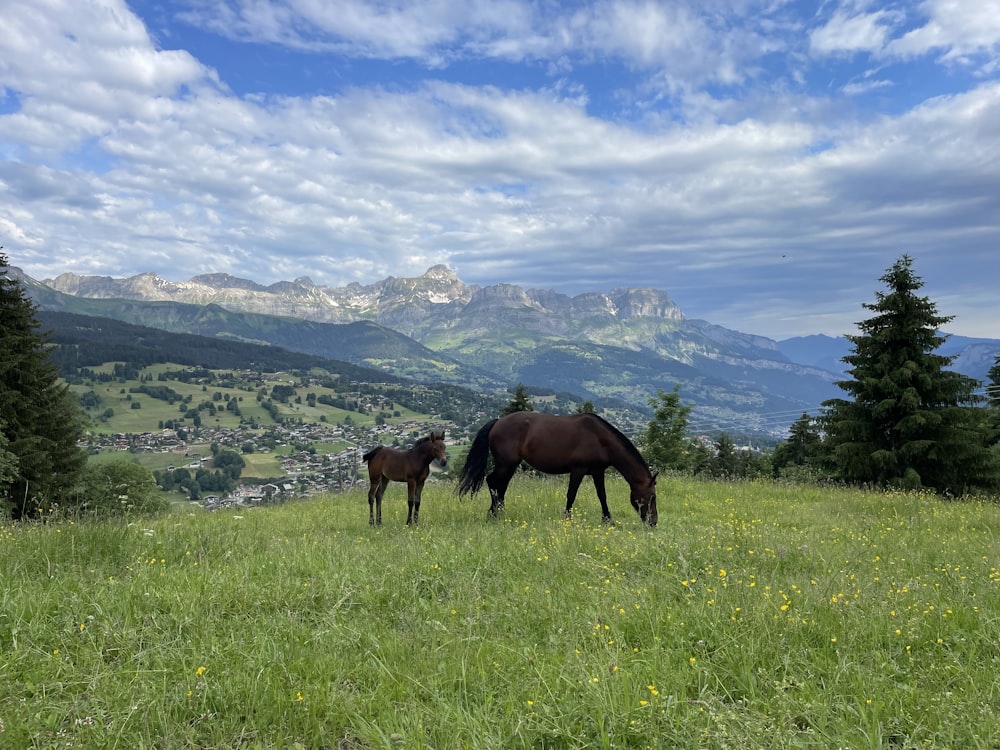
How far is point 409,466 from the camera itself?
11.9 meters

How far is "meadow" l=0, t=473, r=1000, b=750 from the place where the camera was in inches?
145

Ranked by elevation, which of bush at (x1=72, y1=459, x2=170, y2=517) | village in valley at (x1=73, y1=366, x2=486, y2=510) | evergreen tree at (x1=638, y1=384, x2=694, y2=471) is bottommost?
village in valley at (x1=73, y1=366, x2=486, y2=510)

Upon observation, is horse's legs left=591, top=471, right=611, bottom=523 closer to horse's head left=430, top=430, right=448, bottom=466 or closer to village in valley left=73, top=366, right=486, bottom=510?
horse's head left=430, top=430, right=448, bottom=466

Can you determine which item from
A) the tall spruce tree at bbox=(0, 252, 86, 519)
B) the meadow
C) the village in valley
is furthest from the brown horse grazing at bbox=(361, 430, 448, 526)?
the village in valley

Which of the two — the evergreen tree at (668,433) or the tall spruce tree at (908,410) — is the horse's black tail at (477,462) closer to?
the tall spruce tree at (908,410)

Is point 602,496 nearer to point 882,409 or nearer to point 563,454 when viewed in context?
point 563,454

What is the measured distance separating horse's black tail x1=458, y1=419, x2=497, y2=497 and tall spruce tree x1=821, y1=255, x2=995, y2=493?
79.5 feet

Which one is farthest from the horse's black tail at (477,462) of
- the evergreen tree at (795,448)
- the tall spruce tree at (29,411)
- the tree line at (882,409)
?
the evergreen tree at (795,448)

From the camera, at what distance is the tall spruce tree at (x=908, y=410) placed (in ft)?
88.6

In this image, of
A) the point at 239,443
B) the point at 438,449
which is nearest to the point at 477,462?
the point at 438,449

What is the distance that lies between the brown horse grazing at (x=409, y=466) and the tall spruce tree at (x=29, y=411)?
2200 centimetres

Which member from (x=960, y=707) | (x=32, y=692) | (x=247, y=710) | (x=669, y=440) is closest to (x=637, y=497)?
(x=960, y=707)

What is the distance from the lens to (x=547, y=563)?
732 centimetres

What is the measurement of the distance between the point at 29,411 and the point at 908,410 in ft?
155
